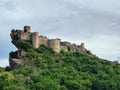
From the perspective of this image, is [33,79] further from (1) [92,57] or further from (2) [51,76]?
(1) [92,57]

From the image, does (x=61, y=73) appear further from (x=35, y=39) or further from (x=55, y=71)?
(x=35, y=39)

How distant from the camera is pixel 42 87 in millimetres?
120688

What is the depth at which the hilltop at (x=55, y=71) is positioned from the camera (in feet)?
398

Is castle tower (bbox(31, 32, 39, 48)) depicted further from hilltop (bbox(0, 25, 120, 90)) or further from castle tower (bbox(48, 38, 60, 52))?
castle tower (bbox(48, 38, 60, 52))

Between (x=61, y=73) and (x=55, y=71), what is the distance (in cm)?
96

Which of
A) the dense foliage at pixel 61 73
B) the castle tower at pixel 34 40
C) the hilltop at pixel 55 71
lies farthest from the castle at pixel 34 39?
the dense foliage at pixel 61 73

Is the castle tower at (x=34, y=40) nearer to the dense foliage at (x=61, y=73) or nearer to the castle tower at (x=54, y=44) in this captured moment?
the dense foliage at (x=61, y=73)

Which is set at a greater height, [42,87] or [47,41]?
[47,41]

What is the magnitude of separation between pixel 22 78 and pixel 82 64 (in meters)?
17.4

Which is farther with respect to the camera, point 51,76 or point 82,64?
point 82,64

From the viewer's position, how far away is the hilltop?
12132cm

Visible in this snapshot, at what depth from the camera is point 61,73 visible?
5049 inches

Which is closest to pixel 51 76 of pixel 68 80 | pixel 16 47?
pixel 68 80

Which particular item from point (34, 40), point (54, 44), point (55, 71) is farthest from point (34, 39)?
point (55, 71)
